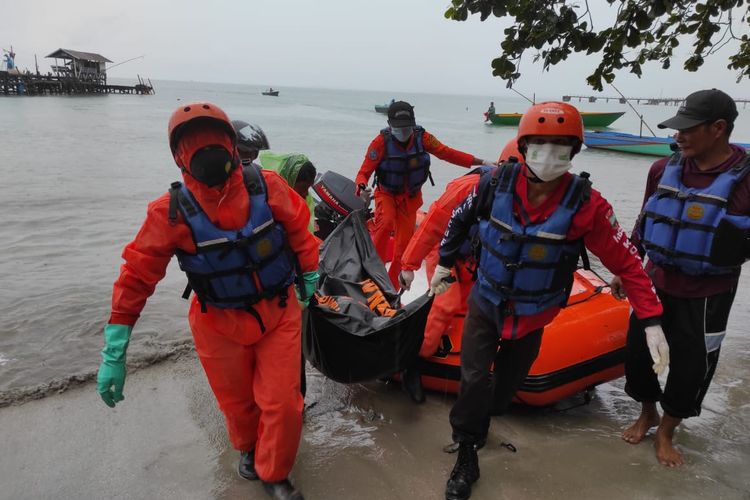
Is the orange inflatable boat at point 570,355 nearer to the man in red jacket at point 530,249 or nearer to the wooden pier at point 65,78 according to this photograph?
the man in red jacket at point 530,249

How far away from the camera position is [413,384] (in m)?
3.27

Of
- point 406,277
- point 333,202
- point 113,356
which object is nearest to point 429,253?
point 406,277

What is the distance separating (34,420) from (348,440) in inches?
75.7

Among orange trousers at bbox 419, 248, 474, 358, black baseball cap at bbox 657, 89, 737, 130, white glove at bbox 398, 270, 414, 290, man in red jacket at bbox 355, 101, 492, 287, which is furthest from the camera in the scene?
man in red jacket at bbox 355, 101, 492, 287

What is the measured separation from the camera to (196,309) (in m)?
2.28

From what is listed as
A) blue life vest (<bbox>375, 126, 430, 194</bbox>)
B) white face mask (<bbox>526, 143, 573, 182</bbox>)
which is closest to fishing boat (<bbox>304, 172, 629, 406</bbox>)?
white face mask (<bbox>526, 143, 573, 182</bbox>)

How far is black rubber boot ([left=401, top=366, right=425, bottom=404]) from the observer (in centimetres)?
324

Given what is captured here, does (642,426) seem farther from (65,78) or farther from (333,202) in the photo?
(65,78)

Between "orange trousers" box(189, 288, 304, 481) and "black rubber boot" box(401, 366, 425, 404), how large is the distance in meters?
1.11

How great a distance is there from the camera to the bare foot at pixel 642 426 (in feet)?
9.50

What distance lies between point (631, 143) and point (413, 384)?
24.0m

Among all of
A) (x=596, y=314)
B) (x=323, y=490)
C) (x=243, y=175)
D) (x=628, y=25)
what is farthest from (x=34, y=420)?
(x=628, y=25)

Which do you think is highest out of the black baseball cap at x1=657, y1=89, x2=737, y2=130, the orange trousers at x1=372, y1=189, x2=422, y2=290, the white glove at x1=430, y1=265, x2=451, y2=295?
the black baseball cap at x1=657, y1=89, x2=737, y2=130

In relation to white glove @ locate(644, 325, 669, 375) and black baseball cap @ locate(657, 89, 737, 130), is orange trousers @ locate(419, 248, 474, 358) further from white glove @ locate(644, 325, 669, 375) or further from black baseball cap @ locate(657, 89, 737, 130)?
black baseball cap @ locate(657, 89, 737, 130)
